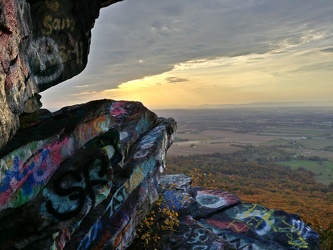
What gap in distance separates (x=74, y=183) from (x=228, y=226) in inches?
323

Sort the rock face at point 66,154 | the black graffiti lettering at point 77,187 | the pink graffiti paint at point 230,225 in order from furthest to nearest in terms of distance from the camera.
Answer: the pink graffiti paint at point 230,225 < the black graffiti lettering at point 77,187 < the rock face at point 66,154

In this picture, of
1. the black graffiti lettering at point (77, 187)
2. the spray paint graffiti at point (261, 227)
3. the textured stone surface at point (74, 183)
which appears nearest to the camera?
the textured stone surface at point (74, 183)

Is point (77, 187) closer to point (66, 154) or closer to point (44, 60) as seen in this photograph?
point (66, 154)

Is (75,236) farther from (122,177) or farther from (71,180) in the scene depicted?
(122,177)

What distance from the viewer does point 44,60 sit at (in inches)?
295

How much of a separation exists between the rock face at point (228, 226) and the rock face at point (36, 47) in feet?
20.6

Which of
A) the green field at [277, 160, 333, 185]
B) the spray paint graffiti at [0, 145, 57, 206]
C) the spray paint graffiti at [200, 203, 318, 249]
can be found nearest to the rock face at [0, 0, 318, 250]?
the spray paint graffiti at [0, 145, 57, 206]

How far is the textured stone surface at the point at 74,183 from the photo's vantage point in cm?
612

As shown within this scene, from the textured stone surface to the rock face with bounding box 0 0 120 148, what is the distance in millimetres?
940

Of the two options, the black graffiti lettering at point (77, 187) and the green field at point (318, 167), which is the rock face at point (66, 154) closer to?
the black graffiti lettering at point (77, 187)

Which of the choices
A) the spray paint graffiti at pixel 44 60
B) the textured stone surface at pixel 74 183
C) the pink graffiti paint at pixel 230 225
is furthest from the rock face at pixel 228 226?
the spray paint graffiti at pixel 44 60

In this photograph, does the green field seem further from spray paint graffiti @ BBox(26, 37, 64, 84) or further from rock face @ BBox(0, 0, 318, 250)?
spray paint graffiti @ BBox(26, 37, 64, 84)

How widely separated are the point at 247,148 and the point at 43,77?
5033 inches

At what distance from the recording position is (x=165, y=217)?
34.7 feet
